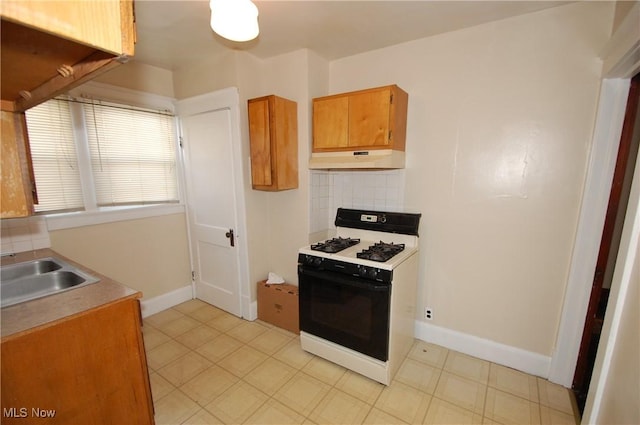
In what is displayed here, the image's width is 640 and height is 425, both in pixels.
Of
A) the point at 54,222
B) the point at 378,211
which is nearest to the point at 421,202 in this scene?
the point at 378,211

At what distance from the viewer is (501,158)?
1.97 m

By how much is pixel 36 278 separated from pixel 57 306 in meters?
0.69

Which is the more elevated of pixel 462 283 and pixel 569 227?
pixel 569 227

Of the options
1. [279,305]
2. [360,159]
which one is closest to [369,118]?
[360,159]

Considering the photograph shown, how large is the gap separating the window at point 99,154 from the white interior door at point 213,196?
24 centimetres

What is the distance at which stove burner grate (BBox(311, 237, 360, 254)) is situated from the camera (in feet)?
7.00

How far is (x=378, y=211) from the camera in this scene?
245cm

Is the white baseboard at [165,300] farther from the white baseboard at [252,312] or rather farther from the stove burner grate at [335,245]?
the stove burner grate at [335,245]

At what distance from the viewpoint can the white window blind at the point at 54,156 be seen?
2.08 m

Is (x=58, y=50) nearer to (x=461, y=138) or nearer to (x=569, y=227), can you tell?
(x=461, y=138)

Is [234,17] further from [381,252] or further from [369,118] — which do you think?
[381,252]

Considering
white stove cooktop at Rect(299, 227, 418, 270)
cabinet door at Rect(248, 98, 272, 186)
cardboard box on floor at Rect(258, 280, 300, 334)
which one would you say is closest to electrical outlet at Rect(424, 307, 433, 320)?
white stove cooktop at Rect(299, 227, 418, 270)

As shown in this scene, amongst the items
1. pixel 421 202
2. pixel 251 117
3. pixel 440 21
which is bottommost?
pixel 421 202

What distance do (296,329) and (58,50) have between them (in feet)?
7.93
